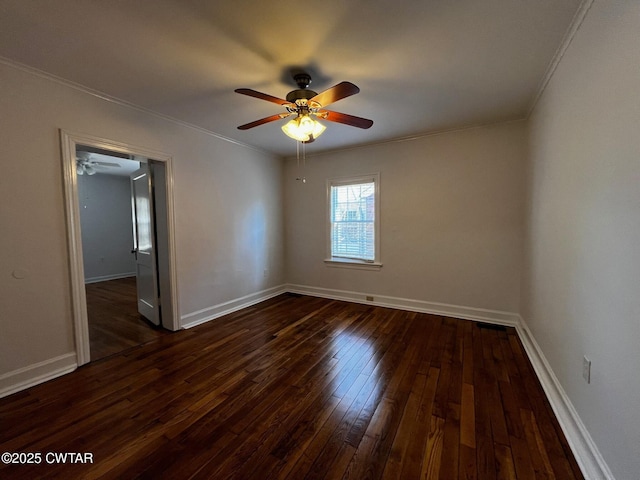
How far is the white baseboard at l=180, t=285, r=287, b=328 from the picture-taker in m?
3.37

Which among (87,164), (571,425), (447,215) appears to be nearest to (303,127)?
(447,215)

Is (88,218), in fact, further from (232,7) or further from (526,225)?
(526,225)

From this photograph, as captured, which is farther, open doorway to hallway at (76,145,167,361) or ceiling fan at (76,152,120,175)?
ceiling fan at (76,152,120,175)

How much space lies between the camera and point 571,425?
1581mm

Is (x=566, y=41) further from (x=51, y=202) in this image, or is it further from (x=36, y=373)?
(x=36, y=373)

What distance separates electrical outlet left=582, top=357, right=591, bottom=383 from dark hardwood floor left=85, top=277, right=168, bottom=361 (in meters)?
3.84

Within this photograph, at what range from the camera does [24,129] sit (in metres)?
2.10

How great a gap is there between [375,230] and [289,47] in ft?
9.35

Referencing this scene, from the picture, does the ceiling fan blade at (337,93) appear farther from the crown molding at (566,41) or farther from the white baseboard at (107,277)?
the white baseboard at (107,277)

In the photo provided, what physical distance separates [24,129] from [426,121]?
3976 mm

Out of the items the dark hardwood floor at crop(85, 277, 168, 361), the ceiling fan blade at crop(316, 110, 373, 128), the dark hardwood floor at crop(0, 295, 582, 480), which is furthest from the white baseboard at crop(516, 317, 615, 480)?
the dark hardwood floor at crop(85, 277, 168, 361)

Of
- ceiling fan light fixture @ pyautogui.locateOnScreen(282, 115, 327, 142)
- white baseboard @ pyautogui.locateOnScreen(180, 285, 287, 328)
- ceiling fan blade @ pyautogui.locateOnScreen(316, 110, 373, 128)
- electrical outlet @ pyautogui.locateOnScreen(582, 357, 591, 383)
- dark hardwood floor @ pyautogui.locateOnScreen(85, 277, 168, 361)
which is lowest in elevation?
dark hardwood floor @ pyautogui.locateOnScreen(85, 277, 168, 361)

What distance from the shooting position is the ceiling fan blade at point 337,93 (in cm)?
176

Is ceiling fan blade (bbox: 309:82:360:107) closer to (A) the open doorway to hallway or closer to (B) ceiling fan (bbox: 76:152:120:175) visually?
(A) the open doorway to hallway
